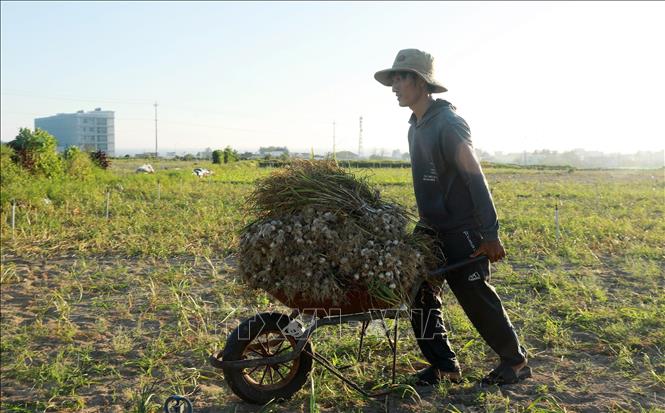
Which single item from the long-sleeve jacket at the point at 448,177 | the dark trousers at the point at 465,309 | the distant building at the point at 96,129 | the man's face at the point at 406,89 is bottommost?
the dark trousers at the point at 465,309

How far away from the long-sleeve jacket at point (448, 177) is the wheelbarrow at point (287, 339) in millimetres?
256

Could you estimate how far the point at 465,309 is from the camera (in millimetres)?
3303

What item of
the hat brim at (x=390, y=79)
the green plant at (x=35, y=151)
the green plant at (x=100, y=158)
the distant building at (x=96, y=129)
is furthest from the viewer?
the distant building at (x=96, y=129)

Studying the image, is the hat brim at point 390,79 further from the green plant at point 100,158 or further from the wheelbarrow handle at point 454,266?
the green plant at point 100,158

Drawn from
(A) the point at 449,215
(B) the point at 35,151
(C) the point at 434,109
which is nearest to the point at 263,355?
(A) the point at 449,215

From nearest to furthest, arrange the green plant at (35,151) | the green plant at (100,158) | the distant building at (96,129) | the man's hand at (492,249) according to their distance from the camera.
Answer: the man's hand at (492,249) < the green plant at (35,151) < the green plant at (100,158) < the distant building at (96,129)

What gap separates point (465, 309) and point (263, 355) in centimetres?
121

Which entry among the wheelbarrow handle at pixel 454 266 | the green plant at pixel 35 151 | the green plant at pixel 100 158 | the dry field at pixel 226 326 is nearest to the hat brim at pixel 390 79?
the wheelbarrow handle at pixel 454 266

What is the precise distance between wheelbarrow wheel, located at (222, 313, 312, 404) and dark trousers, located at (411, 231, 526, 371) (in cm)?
76

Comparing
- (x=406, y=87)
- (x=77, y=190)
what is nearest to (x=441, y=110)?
(x=406, y=87)

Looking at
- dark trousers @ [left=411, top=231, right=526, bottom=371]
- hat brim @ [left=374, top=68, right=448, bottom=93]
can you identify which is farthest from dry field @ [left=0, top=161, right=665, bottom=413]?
hat brim @ [left=374, top=68, right=448, bottom=93]

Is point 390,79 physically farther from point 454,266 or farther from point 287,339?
point 287,339

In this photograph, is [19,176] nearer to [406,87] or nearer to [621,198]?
[406,87]

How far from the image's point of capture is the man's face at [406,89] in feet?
10.6
